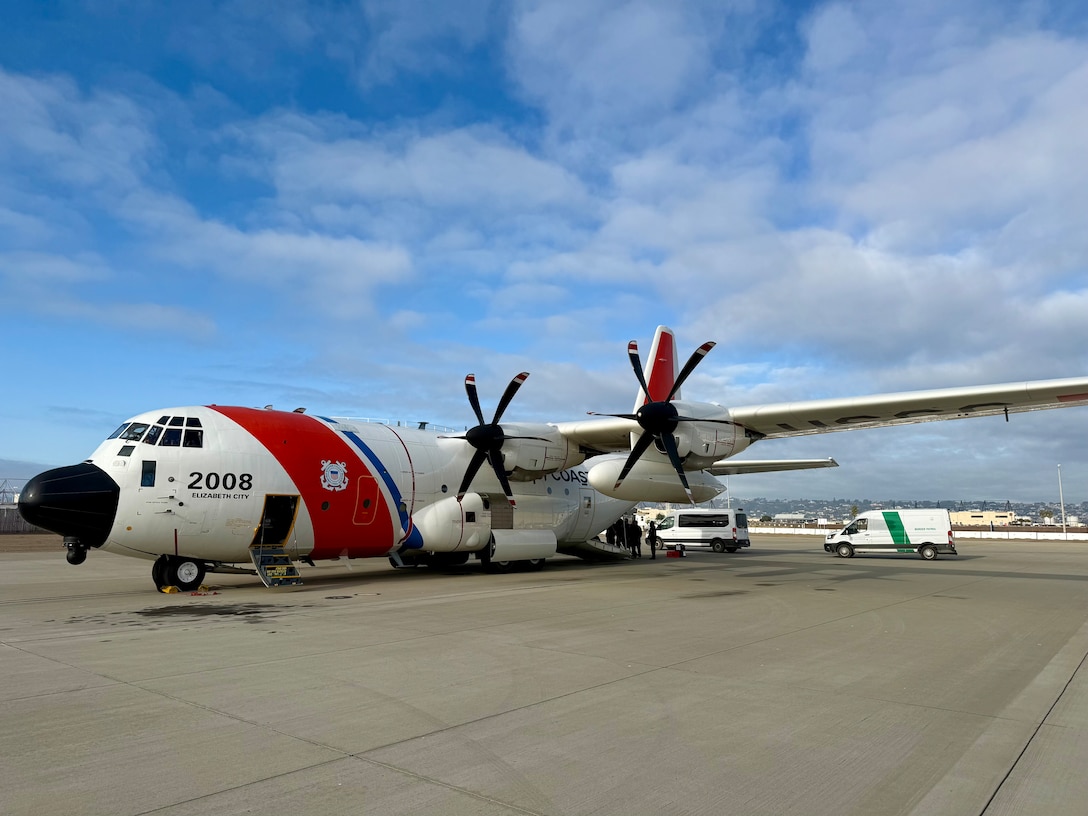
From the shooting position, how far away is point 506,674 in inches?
270

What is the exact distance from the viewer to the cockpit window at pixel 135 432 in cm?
1398

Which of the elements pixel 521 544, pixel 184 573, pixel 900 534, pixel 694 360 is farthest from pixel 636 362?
pixel 900 534

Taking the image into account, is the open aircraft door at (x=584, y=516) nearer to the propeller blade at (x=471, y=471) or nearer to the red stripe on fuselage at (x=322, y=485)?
the propeller blade at (x=471, y=471)

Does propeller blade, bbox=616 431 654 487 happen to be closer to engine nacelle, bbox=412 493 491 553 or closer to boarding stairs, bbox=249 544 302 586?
engine nacelle, bbox=412 493 491 553

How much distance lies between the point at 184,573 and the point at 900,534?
25.9 metres

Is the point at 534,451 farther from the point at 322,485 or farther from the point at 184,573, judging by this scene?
the point at 184,573

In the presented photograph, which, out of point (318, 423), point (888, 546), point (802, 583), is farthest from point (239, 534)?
point (888, 546)

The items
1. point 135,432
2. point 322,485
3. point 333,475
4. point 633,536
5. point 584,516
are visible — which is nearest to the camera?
point 135,432

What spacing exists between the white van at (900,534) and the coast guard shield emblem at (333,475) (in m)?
21.8

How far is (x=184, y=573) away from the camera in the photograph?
14.5m

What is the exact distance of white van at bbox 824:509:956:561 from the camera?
27.5 metres

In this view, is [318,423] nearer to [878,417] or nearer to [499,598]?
[499,598]

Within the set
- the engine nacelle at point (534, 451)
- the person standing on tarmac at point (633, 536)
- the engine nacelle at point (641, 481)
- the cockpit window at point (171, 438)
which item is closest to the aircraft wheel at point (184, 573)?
the cockpit window at point (171, 438)

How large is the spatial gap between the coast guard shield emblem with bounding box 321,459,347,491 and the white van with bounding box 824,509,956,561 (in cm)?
2184
